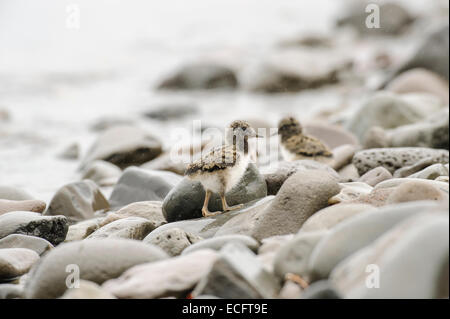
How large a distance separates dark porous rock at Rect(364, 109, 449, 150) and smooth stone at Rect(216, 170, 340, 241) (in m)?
3.47

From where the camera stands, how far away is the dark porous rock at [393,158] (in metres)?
6.70

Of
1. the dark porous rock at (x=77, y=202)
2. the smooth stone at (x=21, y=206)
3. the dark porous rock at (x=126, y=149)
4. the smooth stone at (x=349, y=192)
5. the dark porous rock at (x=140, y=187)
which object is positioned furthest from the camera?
the dark porous rock at (x=126, y=149)

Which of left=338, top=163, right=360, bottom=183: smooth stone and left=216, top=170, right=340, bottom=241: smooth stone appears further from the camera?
left=338, top=163, right=360, bottom=183: smooth stone

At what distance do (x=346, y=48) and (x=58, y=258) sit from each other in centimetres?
2060

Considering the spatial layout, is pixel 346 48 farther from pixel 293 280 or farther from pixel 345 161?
pixel 293 280

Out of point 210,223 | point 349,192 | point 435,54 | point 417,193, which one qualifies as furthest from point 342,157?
point 435,54

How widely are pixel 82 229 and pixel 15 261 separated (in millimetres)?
1337

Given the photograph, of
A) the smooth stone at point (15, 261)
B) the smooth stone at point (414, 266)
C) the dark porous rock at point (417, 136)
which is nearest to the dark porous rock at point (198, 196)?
the smooth stone at point (15, 261)

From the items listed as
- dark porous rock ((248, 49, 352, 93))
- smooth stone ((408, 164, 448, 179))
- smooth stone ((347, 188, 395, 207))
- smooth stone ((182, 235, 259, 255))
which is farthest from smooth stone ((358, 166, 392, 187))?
dark porous rock ((248, 49, 352, 93))

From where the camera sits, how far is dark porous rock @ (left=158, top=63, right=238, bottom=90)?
18297 millimetres

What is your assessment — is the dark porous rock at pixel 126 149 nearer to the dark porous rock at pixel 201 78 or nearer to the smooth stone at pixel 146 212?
the smooth stone at pixel 146 212

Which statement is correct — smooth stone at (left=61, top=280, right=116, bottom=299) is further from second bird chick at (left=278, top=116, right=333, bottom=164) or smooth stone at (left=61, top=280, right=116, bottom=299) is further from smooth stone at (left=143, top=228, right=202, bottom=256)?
second bird chick at (left=278, top=116, right=333, bottom=164)

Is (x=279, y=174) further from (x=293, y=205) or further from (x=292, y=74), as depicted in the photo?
(x=292, y=74)

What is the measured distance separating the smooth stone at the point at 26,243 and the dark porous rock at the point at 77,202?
148 centimetres
